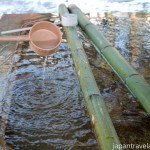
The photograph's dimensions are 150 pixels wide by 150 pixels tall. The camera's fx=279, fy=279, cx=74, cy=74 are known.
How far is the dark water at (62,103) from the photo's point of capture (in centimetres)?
293

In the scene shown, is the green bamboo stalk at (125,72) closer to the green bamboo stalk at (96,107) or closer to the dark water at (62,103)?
the dark water at (62,103)

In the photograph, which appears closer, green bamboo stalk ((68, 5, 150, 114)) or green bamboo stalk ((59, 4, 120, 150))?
green bamboo stalk ((59, 4, 120, 150))

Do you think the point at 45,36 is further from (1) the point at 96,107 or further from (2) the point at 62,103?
(1) the point at 96,107

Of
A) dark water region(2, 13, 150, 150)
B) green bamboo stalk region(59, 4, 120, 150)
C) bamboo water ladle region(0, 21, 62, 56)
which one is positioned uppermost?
bamboo water ladle region(0, 21, 62, 56)

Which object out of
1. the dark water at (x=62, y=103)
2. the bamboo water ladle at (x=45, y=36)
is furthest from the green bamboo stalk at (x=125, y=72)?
the bamboo water ladle at (x=45, y=36)

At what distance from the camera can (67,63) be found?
4641 mm

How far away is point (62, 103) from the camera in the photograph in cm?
355

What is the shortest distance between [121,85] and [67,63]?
1.12m

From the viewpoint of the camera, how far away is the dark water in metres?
2.93

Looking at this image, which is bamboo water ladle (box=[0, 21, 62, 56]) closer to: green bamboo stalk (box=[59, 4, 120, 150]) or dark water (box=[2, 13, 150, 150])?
green bamboo stalk (box=[59, 4, 120, 150])

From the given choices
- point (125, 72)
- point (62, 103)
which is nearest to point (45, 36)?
point (62, 103)

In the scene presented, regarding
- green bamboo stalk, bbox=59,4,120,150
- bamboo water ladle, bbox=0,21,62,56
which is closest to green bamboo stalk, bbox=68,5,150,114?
green bamboo stalk, bbox=59,4,120,150

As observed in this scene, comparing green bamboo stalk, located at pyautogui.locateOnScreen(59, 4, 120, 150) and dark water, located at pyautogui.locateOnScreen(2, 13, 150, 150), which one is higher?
green bamboo stalk, located at pyautogui.locateOnScreen(59, 4, 120, 150)

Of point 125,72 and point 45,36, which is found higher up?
point 45,36
